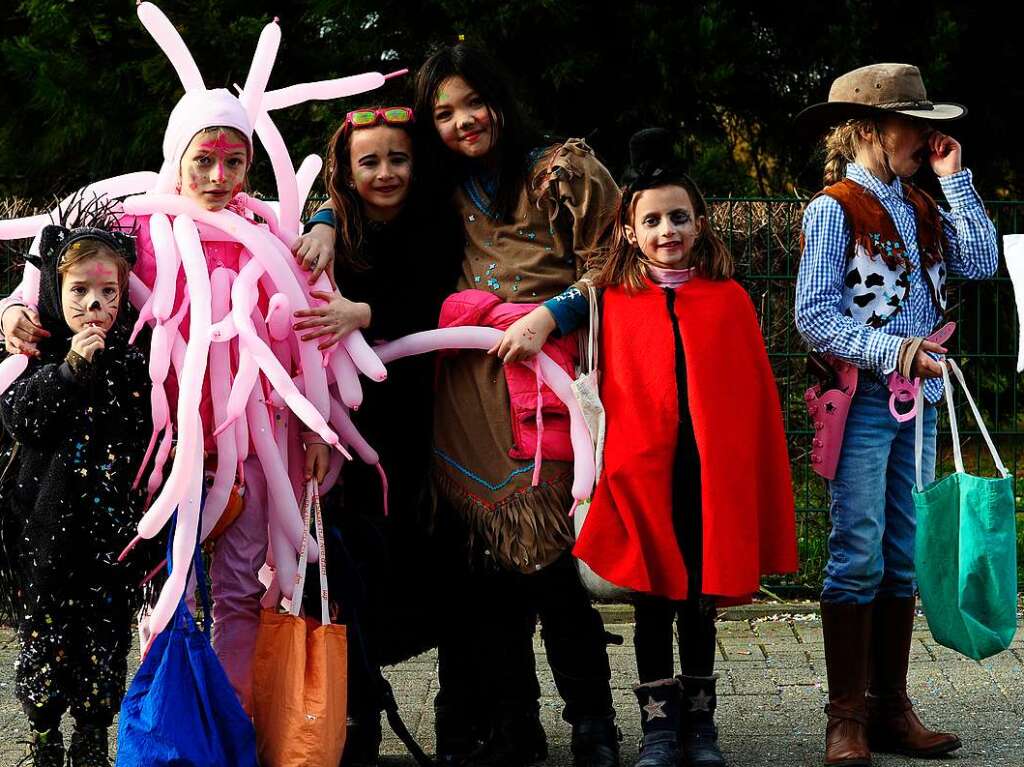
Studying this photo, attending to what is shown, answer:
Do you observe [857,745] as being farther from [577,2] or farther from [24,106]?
[24,106]

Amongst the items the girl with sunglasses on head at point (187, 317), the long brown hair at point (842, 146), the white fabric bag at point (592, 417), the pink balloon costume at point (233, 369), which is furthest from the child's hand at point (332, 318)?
the long brown hair at point (842, 146)

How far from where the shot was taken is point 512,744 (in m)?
4.16

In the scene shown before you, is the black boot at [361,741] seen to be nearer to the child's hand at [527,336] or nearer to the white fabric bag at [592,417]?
the white fabric bag at [592,417]

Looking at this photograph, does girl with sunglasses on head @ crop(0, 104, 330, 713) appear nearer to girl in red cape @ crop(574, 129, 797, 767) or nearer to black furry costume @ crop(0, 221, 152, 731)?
black furry costume @ crop(0, 221, 152, 731)

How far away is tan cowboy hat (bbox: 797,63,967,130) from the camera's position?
400 centimetres

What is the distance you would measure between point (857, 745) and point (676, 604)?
65cm

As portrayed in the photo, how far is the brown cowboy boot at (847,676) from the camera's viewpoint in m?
4.01

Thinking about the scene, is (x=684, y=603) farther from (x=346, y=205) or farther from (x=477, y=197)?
(x=346, y=205)

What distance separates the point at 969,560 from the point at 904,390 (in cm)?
50

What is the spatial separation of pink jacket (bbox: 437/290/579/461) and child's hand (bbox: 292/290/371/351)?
0.28m

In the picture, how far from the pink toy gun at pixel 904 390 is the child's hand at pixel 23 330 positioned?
2.27m

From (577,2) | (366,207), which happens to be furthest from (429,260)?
(577,2)

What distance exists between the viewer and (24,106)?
1003 centimetres

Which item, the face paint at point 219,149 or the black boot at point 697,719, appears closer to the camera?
the face paint at point 219,149
